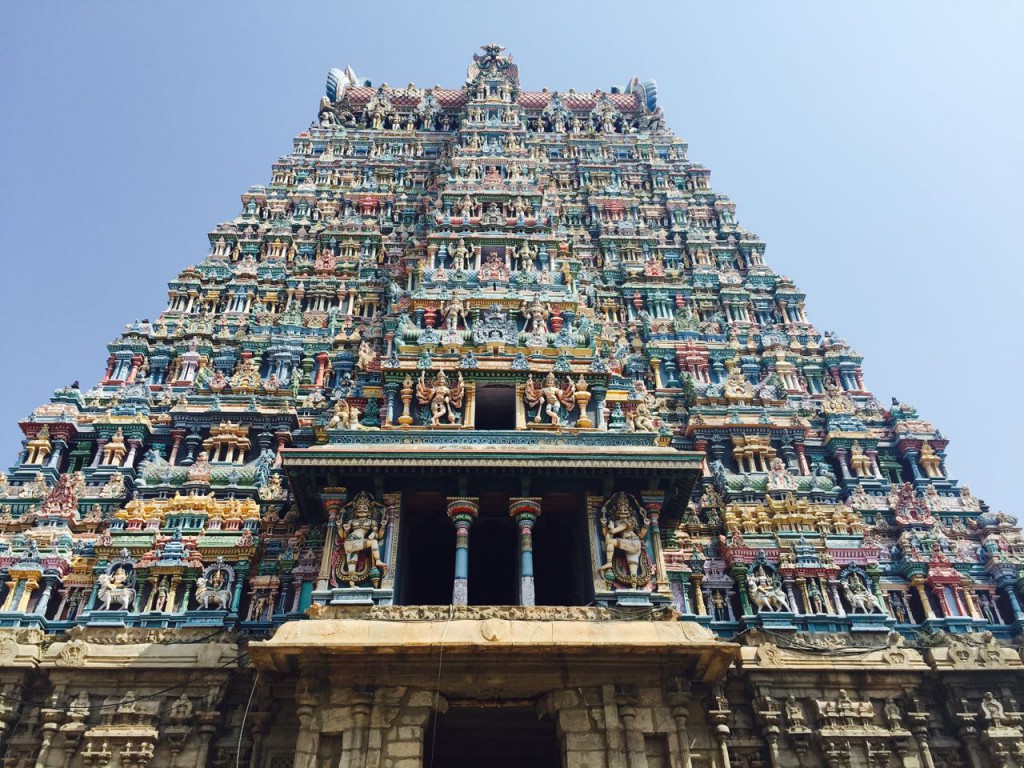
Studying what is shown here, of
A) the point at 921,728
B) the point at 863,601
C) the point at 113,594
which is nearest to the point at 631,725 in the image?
the point at 921,728

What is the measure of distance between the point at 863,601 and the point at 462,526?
29.1 ft

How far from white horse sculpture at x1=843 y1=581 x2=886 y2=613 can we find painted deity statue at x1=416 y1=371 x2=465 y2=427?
9564 millimetres

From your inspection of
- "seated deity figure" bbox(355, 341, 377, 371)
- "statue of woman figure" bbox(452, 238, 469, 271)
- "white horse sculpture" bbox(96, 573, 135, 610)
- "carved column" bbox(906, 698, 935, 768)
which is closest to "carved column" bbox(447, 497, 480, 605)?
"seated deity figure" bbox(355, 341, 377, 371)

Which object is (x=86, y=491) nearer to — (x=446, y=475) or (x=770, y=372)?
(x=446, y=475)

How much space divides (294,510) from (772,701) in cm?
1095

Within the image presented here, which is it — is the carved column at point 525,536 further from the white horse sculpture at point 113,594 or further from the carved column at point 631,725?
the white horse sculpture at point 113,594

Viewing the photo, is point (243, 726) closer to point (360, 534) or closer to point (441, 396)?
point (360, 534)

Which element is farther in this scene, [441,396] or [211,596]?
[441,396]

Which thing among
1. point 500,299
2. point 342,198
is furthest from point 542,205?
point 342,198

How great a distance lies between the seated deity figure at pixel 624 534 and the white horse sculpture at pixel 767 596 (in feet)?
11.0

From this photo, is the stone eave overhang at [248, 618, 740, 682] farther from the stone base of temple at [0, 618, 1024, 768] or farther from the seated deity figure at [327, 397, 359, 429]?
the seated deity figure at [327, 397, 359, 429]

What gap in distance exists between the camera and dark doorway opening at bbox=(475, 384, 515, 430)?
64.1 ft

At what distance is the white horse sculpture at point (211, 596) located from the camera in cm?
1667

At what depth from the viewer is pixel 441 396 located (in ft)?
61.5
